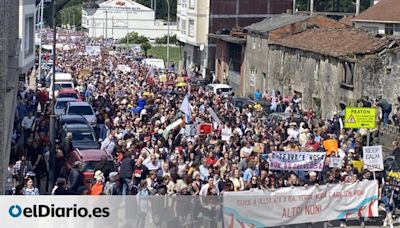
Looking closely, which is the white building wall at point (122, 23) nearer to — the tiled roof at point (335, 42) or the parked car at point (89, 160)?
the tiled roof at point (335, 42)

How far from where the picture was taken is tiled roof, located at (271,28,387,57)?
149 feet

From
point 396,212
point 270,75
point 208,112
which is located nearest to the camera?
point 396,212

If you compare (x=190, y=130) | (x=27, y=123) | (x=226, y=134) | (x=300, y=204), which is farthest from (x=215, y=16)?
(x=300, y=204)

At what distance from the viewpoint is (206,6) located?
80.1 m

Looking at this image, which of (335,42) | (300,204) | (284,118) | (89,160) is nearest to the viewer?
(300,204)

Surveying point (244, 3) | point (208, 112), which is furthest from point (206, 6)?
point (208, 112)

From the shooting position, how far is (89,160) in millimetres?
24984

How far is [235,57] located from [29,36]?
33561 mm

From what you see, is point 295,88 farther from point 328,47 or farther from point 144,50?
point 144,50

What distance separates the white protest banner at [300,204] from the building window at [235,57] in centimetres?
4742

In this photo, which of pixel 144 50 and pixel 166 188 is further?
pixel 144 50

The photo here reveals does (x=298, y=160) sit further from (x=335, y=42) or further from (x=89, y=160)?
(x=335, y=42)

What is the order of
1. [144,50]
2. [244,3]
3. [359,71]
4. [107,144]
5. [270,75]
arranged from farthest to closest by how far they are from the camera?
[144,50]
[244,3]
[270,75]
[359,71]
[107,144]

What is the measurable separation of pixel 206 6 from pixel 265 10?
177 inches
